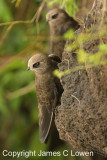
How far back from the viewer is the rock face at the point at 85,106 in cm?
218

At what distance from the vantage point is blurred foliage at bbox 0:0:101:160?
491cm

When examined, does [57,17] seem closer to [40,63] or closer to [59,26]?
[59,26]

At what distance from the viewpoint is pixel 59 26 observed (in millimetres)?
3246

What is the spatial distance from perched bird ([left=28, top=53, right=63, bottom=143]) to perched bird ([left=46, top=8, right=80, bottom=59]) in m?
0.26

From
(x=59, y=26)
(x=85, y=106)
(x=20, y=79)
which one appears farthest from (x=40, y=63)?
(x=20, y=79)

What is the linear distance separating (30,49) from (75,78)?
2867 millimetres

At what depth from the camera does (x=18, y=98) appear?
5051 mm

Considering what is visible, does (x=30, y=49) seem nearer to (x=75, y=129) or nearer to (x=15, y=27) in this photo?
(x=15, y=27)

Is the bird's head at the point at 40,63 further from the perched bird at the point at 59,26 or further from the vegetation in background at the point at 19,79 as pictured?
the vegetation in background at the point at 19,79

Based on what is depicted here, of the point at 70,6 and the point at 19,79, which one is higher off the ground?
the point at 70,6

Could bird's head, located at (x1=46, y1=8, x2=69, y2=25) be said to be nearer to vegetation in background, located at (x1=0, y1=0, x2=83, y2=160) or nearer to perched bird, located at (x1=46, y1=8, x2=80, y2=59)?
perched bird, located at (x1=46, y1=8, x2=80, y2=59)

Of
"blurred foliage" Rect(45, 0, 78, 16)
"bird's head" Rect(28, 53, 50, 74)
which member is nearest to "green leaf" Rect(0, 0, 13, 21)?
"blurred foliage" Rect(45, 0, 78, 16)

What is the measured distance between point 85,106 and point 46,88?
587 mm

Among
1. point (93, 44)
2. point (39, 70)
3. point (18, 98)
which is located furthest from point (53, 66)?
point (18, 98)
